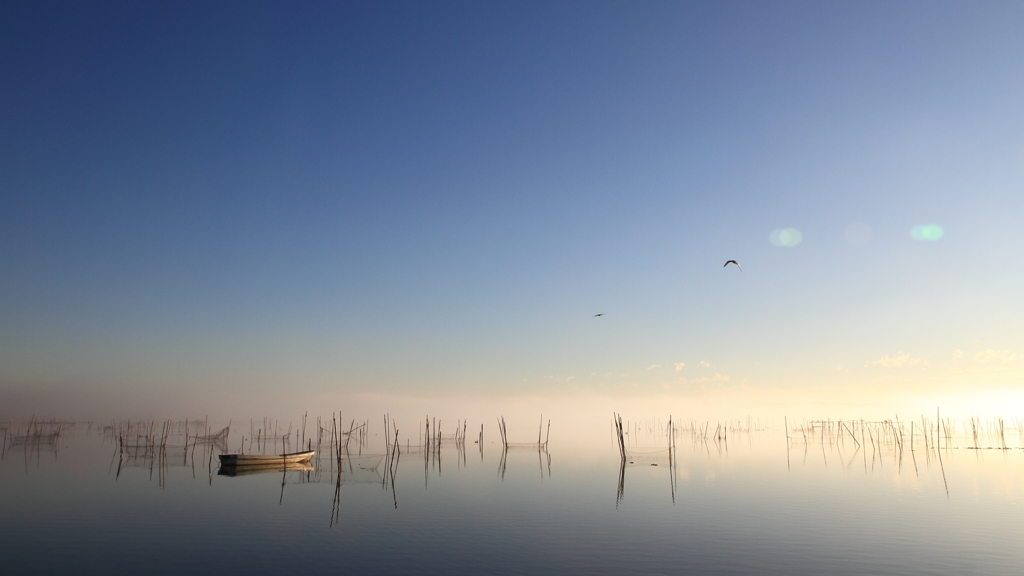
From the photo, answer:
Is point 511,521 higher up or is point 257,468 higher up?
point 511,521

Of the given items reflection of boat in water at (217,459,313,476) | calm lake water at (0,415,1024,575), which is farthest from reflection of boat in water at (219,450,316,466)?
calm lake water at (0,415,1024,575)

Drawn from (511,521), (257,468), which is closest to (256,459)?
(257,468)

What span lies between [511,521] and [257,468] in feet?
76.8

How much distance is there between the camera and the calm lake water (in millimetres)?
16297

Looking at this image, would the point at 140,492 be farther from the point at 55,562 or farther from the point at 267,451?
the point at 267,451

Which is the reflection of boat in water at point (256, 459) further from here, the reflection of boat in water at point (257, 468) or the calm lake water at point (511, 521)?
the calm lake water at point (511, 521)

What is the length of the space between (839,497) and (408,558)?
22.0m

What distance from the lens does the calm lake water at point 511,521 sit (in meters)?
16.3

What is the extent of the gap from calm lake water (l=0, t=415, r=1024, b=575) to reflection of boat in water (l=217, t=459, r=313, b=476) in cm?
55

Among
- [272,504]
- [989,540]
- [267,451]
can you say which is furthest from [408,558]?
[267,451]

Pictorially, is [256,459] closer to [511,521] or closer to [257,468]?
[257,468]

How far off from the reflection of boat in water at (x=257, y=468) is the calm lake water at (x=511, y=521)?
1.80 ft

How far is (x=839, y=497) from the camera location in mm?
28781

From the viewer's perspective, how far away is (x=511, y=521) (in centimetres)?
2262
